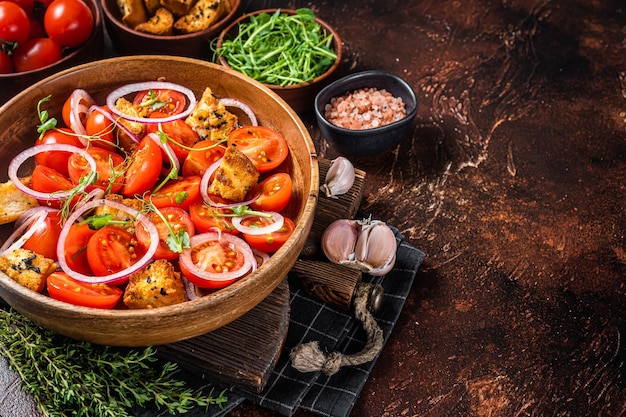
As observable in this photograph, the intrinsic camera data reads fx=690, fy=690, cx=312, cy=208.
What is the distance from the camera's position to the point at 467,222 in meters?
3.13

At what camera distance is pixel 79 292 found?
2.12 meters

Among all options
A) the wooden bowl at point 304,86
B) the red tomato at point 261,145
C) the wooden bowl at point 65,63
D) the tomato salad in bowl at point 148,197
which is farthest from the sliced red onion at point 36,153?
the wooden bowl at point 304,86

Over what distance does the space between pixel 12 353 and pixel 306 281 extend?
1072 mm

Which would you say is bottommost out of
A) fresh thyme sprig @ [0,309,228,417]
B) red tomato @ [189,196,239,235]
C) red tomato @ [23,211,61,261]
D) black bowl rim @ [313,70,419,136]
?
fresh thyme sprig @ [0,309,228,417]

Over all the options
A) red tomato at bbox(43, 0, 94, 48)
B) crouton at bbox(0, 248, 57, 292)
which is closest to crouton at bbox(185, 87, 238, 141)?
crouton at bbox(0, 248, 57, 292)

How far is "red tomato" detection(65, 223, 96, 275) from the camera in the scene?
2262 millimetres

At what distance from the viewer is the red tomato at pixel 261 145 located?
8.39 feet

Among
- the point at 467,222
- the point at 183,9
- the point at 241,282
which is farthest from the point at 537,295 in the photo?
the point at 183,9

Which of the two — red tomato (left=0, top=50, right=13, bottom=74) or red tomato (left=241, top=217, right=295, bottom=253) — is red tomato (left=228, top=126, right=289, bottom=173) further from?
red tomato (left=0, top=50, right=13, bottom=74)

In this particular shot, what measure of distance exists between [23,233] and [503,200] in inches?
81.4

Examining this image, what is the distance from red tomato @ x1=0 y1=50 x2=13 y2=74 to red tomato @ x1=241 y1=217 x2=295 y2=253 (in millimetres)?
1716

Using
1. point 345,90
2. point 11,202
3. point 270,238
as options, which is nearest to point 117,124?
point 11,202

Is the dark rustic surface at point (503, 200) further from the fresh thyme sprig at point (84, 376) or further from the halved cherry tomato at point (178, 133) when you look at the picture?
the halved cherry tomato at point (178, 133)

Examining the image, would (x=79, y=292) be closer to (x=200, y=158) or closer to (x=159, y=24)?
(x=200, y=158)
